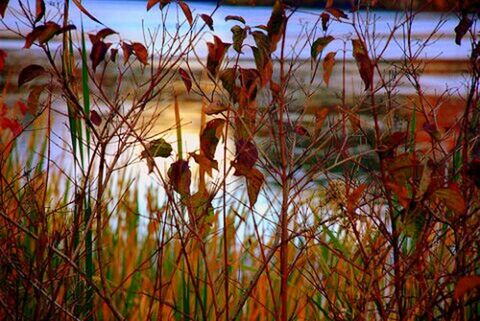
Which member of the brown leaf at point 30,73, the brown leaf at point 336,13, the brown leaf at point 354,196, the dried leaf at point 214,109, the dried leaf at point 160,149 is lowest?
the brown leaf at point 354,196

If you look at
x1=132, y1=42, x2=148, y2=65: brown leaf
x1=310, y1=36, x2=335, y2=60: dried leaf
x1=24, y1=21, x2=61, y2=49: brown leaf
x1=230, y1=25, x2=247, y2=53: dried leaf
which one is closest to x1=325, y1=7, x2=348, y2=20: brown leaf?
x1=310, y1=36, x2=335, y2=60: dried leaf

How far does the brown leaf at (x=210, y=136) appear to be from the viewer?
1667 millimetres

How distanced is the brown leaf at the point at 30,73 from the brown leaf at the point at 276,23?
48cm

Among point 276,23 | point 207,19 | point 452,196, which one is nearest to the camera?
point 452,196

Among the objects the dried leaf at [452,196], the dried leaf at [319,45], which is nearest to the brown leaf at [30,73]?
the dried leaf at [319,45]

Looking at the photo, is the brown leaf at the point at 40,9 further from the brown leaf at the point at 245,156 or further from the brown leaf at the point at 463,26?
the brown leaf at the point at 463,26

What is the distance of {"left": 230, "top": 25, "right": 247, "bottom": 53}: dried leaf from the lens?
5.57 feet

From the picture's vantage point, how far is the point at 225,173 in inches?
70.1

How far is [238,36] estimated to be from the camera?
1.71 meters

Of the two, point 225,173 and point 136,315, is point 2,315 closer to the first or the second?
point 136,315

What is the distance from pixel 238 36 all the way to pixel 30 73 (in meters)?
0.44

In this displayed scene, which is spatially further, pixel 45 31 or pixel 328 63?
pixel 328 63

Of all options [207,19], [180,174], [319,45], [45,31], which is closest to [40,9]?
[45,31]

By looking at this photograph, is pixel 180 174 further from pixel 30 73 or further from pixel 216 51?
pixel 30 73
